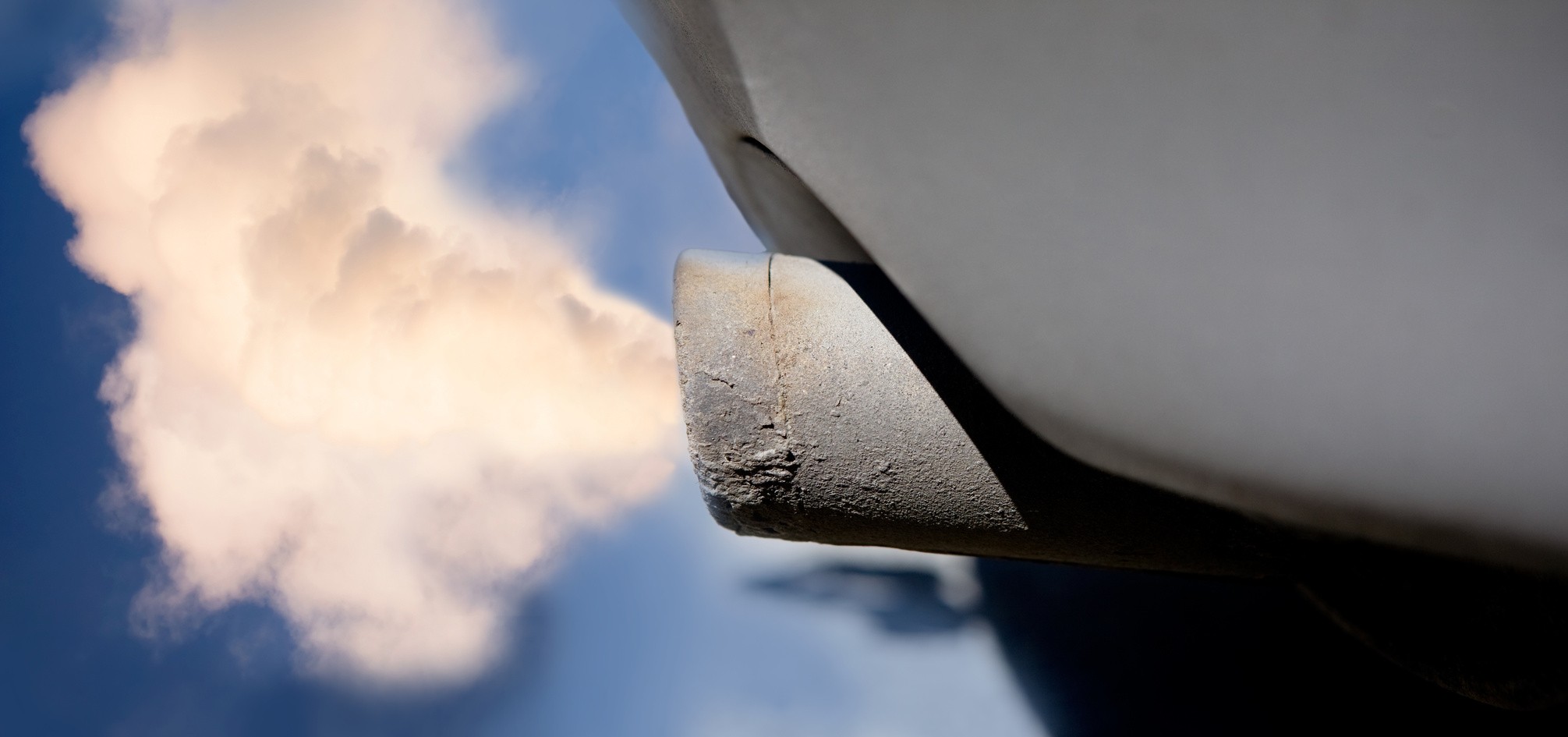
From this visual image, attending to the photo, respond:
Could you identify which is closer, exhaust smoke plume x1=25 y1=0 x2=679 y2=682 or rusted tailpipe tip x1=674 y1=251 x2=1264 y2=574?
rusted tailpipe tip x1=674 y1=251 x2=1264 y2=574

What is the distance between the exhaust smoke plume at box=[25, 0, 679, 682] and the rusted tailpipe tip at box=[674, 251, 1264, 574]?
0.97m

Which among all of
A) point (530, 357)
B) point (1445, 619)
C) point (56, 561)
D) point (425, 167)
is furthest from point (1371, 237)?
point (56, 561)

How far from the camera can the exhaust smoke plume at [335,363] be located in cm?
201

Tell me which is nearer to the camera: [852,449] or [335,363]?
[852,449]

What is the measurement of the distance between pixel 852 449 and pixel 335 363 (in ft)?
4.85

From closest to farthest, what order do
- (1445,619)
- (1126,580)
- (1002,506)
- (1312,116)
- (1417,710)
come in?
1. (1312,116)
2. (1445,619)
3. (1002,506)
4. (1417,710)
5. (1126,580)

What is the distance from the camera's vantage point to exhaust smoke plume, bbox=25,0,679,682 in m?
2.01

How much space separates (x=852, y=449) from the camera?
1.10 m

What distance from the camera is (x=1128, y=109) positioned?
25.5 inches

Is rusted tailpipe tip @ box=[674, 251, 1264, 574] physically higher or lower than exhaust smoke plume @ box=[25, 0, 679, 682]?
lower

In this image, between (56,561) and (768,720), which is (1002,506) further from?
(56,561)

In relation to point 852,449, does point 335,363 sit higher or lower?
higher

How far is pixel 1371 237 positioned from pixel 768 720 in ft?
4.86

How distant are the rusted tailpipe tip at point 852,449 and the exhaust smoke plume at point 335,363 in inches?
38.1
